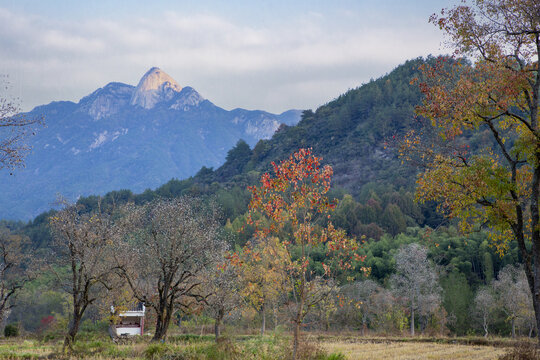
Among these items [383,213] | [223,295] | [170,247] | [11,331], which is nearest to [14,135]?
[170,247]

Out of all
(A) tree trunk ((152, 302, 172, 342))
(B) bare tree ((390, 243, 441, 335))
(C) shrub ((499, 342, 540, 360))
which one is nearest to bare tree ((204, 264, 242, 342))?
(A) tree trunk ((152, 302, 172, 342))

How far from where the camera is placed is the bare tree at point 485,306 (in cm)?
5725

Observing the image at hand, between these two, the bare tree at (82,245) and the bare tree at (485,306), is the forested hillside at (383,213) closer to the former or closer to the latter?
the bare tree at (485,306)

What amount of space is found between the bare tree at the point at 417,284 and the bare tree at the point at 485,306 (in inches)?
190

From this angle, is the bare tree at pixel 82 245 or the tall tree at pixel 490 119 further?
the bare tree at pixel 82 245

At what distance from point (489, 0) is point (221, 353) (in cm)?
1780

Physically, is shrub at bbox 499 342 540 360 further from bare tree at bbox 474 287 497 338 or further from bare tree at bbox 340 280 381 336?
bare tree at bbox 340 280 381 336

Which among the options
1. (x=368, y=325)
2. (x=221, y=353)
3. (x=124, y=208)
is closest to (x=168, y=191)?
(x=368, y=325)

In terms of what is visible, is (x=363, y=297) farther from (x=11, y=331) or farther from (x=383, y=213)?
(x=383, y=213)

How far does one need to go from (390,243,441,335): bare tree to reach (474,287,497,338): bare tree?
4833 millimetres

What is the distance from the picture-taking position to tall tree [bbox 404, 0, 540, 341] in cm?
1600

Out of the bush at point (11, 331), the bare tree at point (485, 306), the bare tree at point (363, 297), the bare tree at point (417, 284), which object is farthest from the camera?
the bare tree at point (363, 297)

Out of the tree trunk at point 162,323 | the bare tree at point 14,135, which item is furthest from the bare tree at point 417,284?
the bare tree at point 14,135

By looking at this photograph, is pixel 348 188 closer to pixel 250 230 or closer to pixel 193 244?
pixel 250 230
